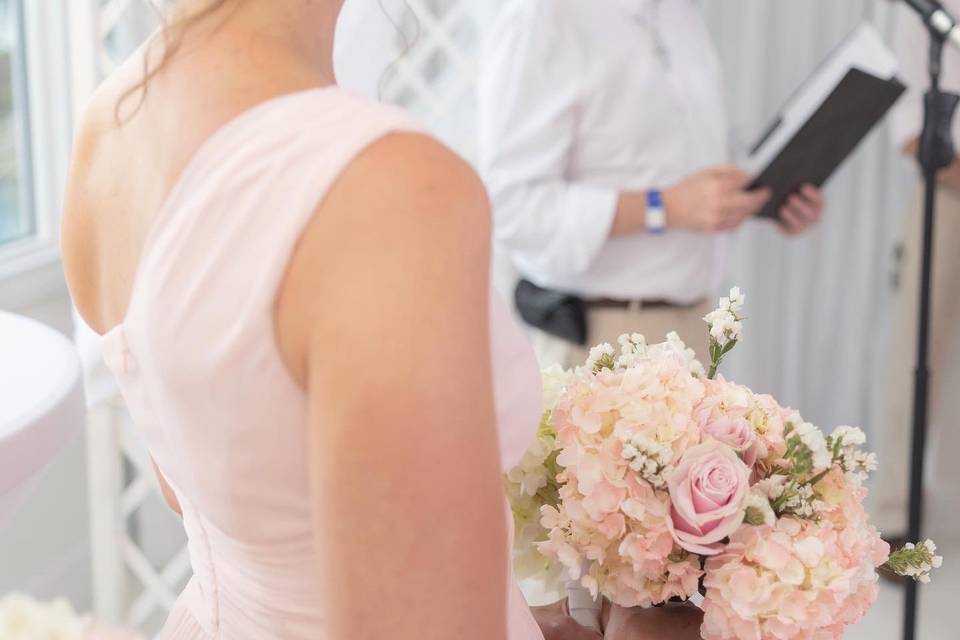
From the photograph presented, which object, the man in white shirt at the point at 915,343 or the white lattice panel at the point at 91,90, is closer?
the white lattice panel at the point at 91,90

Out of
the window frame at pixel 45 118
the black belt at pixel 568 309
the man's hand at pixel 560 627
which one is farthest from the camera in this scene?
the window frame at pixel 45 118

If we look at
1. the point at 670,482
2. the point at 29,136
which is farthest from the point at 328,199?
the point at 29,136

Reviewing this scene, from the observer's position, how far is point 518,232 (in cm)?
198

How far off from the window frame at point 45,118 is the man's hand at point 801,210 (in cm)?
137

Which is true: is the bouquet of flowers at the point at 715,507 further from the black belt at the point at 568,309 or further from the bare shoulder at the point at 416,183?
the black belt at the point at 568,309

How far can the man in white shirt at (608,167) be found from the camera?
192 cm

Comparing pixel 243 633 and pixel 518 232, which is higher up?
pixel 243 633

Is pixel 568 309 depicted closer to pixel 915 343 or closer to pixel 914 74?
pixel 914 74

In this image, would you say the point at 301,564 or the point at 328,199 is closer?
the point at 328,199

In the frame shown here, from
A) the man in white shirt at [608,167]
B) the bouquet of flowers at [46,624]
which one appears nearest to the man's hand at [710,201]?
the man in white shirt at [608,167]

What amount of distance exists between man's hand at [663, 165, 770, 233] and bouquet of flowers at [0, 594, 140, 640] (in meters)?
1.66

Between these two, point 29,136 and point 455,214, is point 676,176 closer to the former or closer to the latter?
point 29,136

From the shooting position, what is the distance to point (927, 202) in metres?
1.77

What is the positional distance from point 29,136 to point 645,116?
4.11ft
